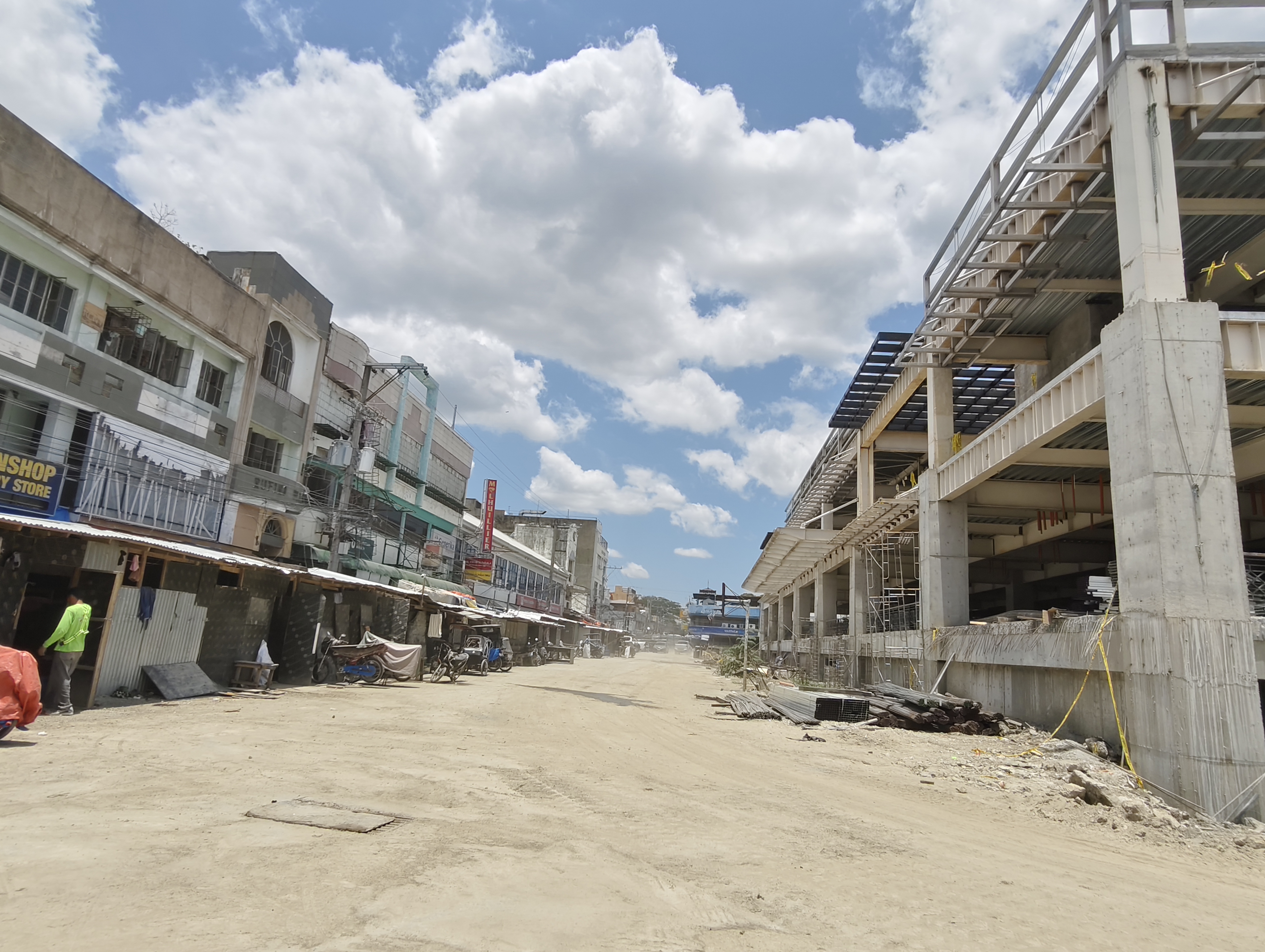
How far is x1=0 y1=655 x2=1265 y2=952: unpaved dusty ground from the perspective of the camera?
172 inches

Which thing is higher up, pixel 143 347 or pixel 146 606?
pixel 143 347

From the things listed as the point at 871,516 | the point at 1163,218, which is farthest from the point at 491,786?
the point at 871,516

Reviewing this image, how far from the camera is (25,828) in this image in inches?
218

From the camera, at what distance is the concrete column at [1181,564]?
1020 centimetres

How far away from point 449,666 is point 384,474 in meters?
15.7

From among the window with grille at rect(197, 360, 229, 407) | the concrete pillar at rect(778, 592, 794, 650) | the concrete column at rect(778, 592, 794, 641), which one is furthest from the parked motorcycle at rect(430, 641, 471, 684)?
the concrete column at rect(778, 592, 794, 641)

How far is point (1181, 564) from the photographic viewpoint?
11.0 meters

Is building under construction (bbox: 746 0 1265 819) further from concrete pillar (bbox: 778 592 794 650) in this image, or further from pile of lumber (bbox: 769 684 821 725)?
concrete pillar (bbox: 778 592 794 650)

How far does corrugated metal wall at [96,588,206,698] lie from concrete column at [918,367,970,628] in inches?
712

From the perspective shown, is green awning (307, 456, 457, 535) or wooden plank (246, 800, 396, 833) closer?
wooden plank (246, 800, 396, 833)

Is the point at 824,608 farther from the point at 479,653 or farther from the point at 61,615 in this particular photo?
the point at 61,615

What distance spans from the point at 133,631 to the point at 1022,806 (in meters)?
15.3

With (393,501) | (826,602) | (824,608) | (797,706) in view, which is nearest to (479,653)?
(393,501)

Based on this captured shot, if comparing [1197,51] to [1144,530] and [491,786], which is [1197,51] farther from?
[491,786]
